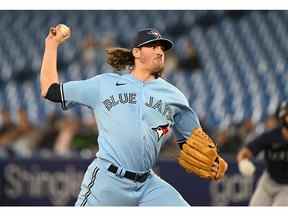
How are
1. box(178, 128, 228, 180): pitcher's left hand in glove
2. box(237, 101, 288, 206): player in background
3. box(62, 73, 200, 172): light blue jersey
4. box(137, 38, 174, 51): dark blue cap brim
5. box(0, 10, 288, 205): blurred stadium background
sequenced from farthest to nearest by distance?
1. box(0, 10, 288, 205): blurred stadium background
2. box(237, 101, 288, 206): player in background
3. box(178, 128, 228, 180): pitcher's left hand in glove
4. box(137, 38, 174, 51): dark blue cap brim
5. box(62, 73, 200, 172): light blue jersey

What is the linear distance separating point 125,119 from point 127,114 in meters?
0.03

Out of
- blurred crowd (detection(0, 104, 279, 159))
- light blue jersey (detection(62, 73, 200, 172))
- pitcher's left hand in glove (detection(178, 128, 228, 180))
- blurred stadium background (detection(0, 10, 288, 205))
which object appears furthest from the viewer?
blurred crowd (detection(0, 104, 279, 159))

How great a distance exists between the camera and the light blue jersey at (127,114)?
5.39 metres

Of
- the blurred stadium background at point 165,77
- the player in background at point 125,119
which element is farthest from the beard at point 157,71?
the blurred stadium background at point 165,77

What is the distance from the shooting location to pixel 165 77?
519 inches

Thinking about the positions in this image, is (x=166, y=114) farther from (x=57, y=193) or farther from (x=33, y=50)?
(x=33, y=50)

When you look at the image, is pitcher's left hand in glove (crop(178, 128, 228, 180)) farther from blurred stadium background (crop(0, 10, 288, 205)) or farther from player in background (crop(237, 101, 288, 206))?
blurred stadium background (crop(0, 10, 288, 205))

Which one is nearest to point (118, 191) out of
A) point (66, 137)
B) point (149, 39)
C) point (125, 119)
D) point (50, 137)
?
point (125, 119)

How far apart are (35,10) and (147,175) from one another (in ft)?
32.4

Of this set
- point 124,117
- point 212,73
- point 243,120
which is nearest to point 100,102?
point 124,117

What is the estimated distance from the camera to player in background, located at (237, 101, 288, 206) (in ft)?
25.3

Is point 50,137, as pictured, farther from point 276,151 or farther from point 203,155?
point 203,155

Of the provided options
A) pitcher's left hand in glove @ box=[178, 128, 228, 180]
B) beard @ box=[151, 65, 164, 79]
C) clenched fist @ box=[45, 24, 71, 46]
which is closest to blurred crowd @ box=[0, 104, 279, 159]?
pitcher's left hand in glove @ box=[178, 128, 228, 180]

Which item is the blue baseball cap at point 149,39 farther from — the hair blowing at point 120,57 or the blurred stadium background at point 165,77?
the blurred stadium background at point 165,77
